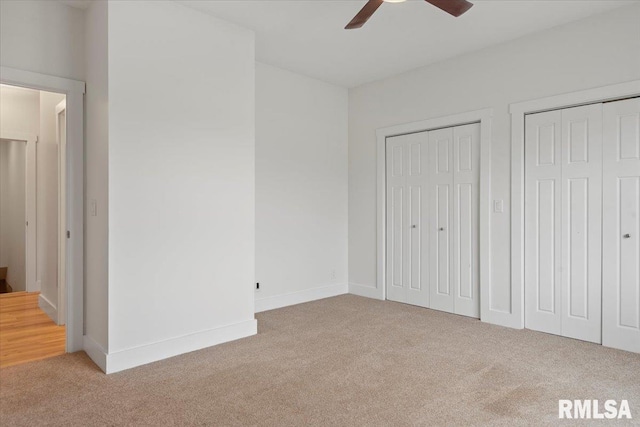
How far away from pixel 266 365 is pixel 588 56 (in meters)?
3.66

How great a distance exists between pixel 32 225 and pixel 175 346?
3807 millimetres

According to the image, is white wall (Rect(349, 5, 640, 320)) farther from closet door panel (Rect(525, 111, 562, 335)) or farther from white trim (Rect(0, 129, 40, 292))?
white trim (Rect(0, 129, 40, 292))

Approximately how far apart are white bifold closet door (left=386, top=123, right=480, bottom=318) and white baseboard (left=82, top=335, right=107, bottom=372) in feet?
10.6

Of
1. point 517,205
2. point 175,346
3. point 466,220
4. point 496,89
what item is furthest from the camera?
point 466,220

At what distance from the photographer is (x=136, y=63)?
2895 mm

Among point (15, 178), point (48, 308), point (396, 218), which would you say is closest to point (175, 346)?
point (48, 308)

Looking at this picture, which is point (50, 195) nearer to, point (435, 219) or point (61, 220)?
point (61, 220)

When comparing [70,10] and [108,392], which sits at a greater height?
[70,10]

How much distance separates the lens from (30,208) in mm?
5461

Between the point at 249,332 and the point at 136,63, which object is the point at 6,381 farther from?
the point at 136,63

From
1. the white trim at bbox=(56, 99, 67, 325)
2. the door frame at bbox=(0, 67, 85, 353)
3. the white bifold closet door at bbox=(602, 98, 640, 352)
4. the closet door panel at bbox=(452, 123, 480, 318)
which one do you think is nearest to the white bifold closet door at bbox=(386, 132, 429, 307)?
the closet door panel at bbox=(452, 123, 480, 318)

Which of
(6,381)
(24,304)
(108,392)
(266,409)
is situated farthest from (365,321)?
(24,304)

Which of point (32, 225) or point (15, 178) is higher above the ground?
point (15, 178)

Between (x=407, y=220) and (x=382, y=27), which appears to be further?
(x=407, y=220)
